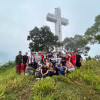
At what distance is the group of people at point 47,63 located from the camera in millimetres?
5344

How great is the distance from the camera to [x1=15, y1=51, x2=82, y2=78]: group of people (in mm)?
5344

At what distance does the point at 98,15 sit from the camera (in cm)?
1180

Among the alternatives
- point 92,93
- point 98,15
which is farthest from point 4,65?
point 98,15

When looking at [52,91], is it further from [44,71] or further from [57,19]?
[57,19]

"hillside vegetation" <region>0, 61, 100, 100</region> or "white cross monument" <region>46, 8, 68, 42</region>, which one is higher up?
"white cross monument" <region>46, 8, 68, 42</region>

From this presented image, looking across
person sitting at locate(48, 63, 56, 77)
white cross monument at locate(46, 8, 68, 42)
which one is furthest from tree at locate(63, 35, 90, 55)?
person sitting at locate(48, 63, 56, 77)

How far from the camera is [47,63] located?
5512 millimetres

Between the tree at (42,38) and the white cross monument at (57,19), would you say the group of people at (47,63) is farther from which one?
the white cross monument at (57,19)

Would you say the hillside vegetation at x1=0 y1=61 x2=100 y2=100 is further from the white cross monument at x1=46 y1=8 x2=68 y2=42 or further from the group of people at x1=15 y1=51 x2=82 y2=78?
the white cross monument at x1=46 y1=8 x2=68 y2=42

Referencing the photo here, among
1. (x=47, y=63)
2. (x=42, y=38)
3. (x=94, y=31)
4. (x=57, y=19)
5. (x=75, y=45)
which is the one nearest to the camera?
(x=47, y=63)

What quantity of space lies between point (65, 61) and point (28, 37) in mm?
17640

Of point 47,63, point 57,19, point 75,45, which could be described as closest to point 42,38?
point 57,19

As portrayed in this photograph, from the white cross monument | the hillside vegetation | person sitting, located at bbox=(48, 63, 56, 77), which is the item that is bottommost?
the hillside vegetation

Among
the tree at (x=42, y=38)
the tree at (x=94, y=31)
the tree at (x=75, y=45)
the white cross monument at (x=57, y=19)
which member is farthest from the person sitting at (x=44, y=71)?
the tree at (x=75, y=45)
